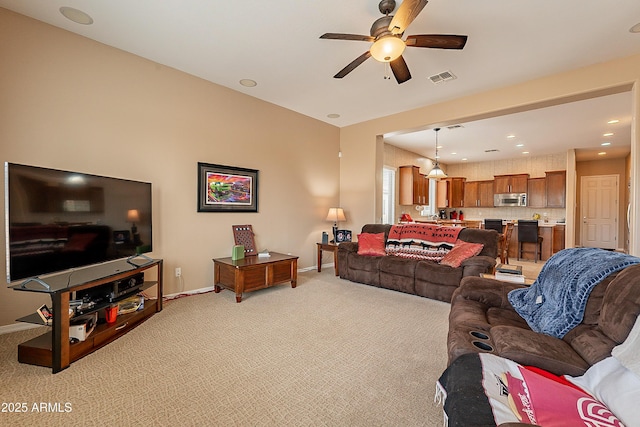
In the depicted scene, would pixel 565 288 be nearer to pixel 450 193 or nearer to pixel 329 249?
pixel 329 249

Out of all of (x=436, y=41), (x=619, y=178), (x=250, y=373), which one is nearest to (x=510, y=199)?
(x=619, y=178)

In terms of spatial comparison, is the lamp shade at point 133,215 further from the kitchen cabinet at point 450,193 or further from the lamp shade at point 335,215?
the kitchen cabinet at point 450,193

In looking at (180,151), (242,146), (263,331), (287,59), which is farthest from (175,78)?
(263,331)

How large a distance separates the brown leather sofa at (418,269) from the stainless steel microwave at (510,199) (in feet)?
18.0

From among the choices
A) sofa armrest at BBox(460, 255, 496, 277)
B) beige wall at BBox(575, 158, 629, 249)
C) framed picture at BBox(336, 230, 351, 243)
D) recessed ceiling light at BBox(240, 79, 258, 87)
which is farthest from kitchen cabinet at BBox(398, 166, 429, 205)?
beige wall at BBox(575, 158, 629, 249)

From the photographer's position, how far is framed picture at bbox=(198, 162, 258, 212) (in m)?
3.82

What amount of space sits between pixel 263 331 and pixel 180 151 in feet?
8.25

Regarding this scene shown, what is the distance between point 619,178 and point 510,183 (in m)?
2.80

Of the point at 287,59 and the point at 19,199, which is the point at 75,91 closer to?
the point at 19,199

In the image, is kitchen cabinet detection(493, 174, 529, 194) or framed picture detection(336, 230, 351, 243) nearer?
framed picture detection(336, 230, 351, 243)

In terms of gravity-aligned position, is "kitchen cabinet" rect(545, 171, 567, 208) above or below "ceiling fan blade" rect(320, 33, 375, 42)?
below

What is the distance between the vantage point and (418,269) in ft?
12.4

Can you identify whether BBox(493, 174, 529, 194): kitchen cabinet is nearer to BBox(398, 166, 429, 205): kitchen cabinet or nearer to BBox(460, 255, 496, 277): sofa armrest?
BBox(398, 166, 429, 205): kitchen cabinet

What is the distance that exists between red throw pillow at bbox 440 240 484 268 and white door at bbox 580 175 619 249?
24.1ft
